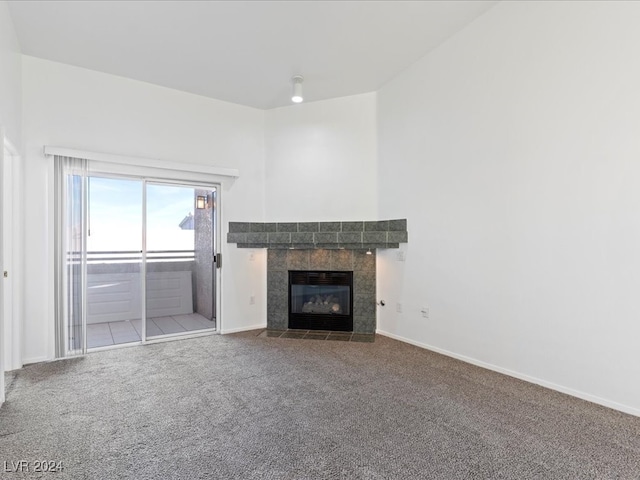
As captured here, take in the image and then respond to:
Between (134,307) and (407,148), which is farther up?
(407,148)

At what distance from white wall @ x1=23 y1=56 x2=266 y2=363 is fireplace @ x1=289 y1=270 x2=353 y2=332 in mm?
551

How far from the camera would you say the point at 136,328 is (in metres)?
4.41

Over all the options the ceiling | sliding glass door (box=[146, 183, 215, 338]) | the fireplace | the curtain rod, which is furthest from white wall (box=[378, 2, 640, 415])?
sliding glass door (box=[146, 183, 215, 338])

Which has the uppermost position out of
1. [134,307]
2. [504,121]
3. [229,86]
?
[229,86]

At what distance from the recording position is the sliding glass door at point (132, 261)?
3.67 m

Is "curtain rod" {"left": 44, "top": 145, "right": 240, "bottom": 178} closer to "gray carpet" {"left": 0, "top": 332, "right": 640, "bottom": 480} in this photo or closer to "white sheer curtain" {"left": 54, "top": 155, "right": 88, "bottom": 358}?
"white sheer curtain" {"left": 54, "top": 155, "right": 88, "bottom": 358}

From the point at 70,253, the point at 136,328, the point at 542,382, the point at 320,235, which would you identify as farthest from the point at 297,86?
the point at 542,382

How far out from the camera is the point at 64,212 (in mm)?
3604

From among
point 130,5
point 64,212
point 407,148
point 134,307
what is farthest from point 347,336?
point 130,5

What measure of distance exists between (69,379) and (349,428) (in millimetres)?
2607

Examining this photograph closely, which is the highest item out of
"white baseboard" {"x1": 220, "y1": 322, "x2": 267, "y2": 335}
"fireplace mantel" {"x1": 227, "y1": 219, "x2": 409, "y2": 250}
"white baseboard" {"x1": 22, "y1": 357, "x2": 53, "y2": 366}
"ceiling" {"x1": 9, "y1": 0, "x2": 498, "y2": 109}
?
"ceiling" {"x1": 9, "y1": 0, "x2": 498, "y2": 109}

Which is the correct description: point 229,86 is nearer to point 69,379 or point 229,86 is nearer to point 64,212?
point 64,212

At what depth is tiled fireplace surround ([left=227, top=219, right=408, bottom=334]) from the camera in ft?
14.3

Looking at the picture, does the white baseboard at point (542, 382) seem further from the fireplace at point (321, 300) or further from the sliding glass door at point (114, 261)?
the sliding glass door at point (114, 261)
